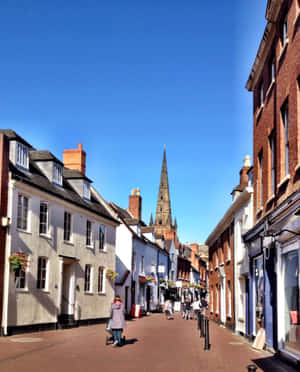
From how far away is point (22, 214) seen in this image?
20766 millimetres

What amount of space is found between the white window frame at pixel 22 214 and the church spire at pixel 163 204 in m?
132

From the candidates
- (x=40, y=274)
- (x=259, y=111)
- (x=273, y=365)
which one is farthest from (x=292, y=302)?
(x=40, y=274)

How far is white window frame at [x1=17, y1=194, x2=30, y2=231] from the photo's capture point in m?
20.5

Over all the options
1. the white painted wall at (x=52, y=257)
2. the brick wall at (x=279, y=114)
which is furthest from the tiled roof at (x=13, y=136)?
the brick wall at (x=279, y=114)

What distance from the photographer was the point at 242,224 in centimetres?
2278

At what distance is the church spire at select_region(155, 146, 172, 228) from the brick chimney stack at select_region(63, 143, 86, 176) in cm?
12077

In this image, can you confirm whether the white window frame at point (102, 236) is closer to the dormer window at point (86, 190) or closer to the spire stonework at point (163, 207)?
the dormer window at point (86, 190)

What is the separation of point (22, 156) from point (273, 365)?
14372 mm

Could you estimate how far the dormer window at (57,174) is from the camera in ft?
82.8

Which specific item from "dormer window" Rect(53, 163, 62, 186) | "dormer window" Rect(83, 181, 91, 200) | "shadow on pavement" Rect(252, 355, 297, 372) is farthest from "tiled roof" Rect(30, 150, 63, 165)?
"shadow on pavement" Rect(252, 355, 297, 372)

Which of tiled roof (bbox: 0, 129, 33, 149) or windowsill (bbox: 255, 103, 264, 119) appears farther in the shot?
tiled roof (bbox: 0, 129, 33, 149)

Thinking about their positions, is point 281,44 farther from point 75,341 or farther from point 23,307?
point 23,307

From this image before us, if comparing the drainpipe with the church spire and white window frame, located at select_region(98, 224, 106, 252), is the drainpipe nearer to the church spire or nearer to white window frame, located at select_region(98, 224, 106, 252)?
white window frame, located at select_region(98, 224, 106, 252)

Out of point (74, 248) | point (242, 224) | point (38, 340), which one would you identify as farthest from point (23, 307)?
point (242, 224)
